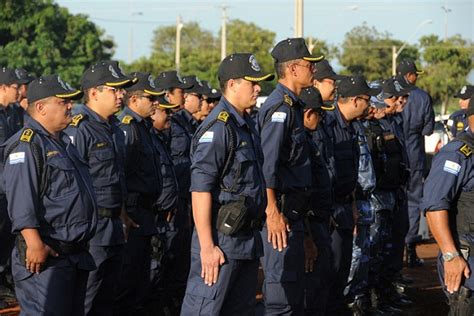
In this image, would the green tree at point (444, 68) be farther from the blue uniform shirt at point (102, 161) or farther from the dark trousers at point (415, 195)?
the blue uniform shirt at point (102, 161)

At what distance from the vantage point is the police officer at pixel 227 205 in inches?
241

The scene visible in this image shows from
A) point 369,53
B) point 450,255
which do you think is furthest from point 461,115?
point 369,53

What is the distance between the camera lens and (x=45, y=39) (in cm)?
3725

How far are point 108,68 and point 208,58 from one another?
4873cm

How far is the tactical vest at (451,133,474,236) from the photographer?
6.18 m

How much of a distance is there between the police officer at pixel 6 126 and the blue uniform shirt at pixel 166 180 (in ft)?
5.66

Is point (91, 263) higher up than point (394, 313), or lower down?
higher up

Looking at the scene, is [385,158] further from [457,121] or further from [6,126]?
[6,126]

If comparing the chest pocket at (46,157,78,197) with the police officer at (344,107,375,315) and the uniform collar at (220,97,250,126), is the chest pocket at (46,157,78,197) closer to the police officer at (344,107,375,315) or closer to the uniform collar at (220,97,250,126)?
the uniform collar at (220,97,250,126)

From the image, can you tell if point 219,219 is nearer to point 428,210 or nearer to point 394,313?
point 428,210

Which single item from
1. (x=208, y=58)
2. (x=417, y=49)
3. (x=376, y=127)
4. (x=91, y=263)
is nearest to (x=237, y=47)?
(x=208, y=58)

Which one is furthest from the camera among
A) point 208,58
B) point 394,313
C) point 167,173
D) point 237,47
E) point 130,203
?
point 237,47

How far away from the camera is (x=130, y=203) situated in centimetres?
831

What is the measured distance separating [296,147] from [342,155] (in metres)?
1.43
